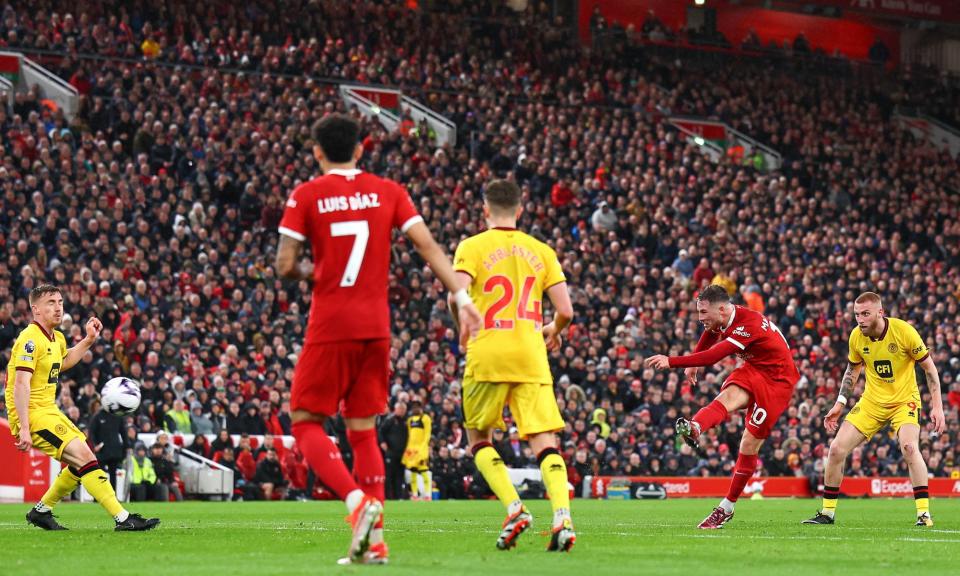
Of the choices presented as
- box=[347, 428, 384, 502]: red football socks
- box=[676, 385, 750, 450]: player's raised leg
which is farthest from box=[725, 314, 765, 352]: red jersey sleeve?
box=[347, 428, 384, 502]: red football socks

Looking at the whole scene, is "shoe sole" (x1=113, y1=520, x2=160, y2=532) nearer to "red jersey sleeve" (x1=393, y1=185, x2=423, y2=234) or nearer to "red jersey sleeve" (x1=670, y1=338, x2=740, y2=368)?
"red jersey sleeve" (x1=670, y1=338, x2=740, y2=368)

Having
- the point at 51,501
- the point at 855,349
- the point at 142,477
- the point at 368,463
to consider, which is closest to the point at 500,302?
the point at 368,463

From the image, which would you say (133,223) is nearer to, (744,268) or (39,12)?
(39,12)

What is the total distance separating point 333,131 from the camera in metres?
9.15

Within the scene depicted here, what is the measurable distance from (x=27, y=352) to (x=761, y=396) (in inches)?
288

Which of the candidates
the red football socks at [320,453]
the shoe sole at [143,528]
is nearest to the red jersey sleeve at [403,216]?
the red football socks at [320,453]

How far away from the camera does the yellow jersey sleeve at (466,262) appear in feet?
33.9

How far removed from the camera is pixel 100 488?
13117 mm

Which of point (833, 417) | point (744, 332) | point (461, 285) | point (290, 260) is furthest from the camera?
point (833, 417)

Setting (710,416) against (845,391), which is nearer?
(710,416)

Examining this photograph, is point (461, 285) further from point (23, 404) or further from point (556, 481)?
point (23, 404)

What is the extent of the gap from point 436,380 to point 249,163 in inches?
314

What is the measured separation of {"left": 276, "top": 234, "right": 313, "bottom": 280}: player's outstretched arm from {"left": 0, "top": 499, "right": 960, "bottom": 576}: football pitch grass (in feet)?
5.92

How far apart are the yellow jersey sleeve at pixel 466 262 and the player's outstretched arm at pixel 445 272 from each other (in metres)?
1.00
